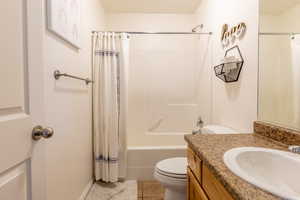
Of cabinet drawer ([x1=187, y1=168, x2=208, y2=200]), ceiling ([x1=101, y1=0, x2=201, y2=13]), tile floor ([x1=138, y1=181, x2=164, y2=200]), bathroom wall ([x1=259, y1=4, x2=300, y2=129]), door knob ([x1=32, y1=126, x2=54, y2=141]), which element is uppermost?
ceiling ([x1=101, y1=0, x2=201, y2=13])

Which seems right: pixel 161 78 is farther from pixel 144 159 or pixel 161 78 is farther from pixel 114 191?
pixel 114 191

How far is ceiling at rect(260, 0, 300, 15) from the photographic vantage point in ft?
3.44

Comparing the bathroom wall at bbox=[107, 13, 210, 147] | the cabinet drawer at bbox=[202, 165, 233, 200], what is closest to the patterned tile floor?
the bathroom wall at bbox=[107, 13, 210, 147]

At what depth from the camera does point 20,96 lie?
2.21 feet

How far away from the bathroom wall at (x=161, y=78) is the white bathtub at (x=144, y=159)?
0.68 meters

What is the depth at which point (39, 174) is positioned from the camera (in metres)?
0.77

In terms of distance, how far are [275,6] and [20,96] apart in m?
1.43

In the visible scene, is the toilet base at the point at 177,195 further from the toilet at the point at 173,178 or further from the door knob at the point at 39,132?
the door knob at the point at 39,132

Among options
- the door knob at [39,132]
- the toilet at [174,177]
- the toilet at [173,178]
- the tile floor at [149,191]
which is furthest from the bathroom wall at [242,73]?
the door knob at [39,132]

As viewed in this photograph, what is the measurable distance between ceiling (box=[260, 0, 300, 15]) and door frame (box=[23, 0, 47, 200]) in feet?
4.09

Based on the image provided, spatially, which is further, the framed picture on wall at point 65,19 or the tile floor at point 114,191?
the tile floor at point 114,191

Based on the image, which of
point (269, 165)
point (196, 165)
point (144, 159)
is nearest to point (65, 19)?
point (196, 165)

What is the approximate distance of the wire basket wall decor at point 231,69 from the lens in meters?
1.59

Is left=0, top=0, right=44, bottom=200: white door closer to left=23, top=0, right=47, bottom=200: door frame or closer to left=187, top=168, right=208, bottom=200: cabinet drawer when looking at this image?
left=23, top=0, right=47, bottom=200: door frame
